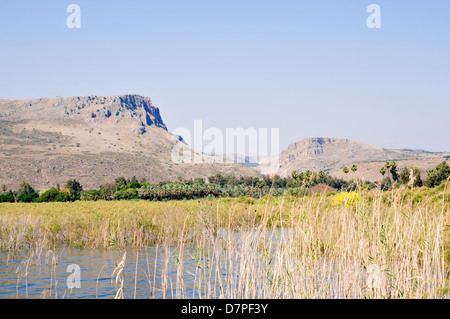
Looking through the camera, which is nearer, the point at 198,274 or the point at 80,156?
the point at 198,274

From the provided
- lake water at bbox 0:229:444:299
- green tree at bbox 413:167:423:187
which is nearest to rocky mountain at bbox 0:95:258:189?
green tree at bbox 413:167:423:187

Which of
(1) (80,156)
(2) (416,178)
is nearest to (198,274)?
(2) (416,178)

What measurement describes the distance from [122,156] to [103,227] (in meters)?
122

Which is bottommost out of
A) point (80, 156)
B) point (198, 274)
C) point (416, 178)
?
point (80, 156)

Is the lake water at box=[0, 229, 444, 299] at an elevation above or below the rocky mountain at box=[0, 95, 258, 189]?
above

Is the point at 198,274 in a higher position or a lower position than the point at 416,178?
lower

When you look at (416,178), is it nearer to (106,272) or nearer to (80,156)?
(106,272)

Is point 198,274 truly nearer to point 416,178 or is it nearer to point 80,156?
→ point 416,178

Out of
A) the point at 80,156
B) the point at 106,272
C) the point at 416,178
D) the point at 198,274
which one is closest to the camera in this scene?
the point at 198,274

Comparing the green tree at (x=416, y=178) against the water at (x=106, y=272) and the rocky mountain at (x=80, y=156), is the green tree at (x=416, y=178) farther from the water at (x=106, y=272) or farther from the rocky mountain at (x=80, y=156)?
the rocky mountain at (x=80, y=156)

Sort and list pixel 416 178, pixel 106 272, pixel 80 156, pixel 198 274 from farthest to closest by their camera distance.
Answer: pixel 80 156
pixel 416 178
pixel 106 272
pixel 198 274

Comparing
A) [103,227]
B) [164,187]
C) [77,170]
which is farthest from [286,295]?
Result: [77,170]

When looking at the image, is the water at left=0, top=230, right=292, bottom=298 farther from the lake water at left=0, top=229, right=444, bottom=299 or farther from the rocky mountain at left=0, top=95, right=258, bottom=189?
the rocky mountain at left=0, top=95, right=258, bottom=189
